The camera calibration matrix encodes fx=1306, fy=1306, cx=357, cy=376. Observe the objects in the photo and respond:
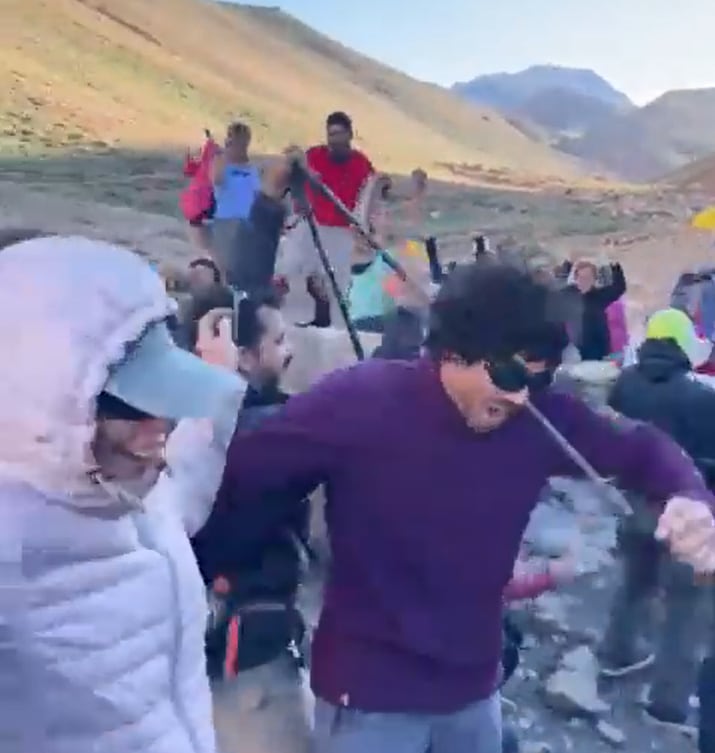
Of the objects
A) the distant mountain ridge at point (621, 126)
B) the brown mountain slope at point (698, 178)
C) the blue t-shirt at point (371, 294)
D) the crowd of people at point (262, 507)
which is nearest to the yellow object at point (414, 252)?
the blue t-shirt at point (371, 294)

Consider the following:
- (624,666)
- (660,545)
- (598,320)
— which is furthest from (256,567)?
(598,320)

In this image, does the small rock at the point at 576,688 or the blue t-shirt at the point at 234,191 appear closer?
the small rock at the point at 576,688

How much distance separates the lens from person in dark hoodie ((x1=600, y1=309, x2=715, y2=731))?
4180 millimetres

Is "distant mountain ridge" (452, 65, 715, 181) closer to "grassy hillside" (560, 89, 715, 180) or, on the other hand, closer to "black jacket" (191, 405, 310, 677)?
"grassy hillside" (560, 89, 715, 180)

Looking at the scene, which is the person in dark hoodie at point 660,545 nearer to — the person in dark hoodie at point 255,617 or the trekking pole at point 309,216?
the trekking pole at point 309,216

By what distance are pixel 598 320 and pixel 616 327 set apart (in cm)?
16

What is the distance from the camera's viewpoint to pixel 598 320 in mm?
6656

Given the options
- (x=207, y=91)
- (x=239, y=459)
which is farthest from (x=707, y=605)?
(x=207, y=91)

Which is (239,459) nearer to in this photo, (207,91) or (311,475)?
(311,475)

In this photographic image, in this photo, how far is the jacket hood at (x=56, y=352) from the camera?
152 centimetres

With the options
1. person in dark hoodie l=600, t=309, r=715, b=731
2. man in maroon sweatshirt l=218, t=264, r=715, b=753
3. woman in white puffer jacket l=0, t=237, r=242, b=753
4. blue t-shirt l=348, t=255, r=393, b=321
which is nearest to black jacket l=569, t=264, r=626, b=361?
blue t-shirt l=348, t=255, r=393, b=321

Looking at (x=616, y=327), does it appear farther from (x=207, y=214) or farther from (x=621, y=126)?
(x=621, y=126)

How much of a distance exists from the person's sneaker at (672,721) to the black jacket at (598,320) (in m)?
2.45

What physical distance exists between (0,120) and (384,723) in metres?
29.0
